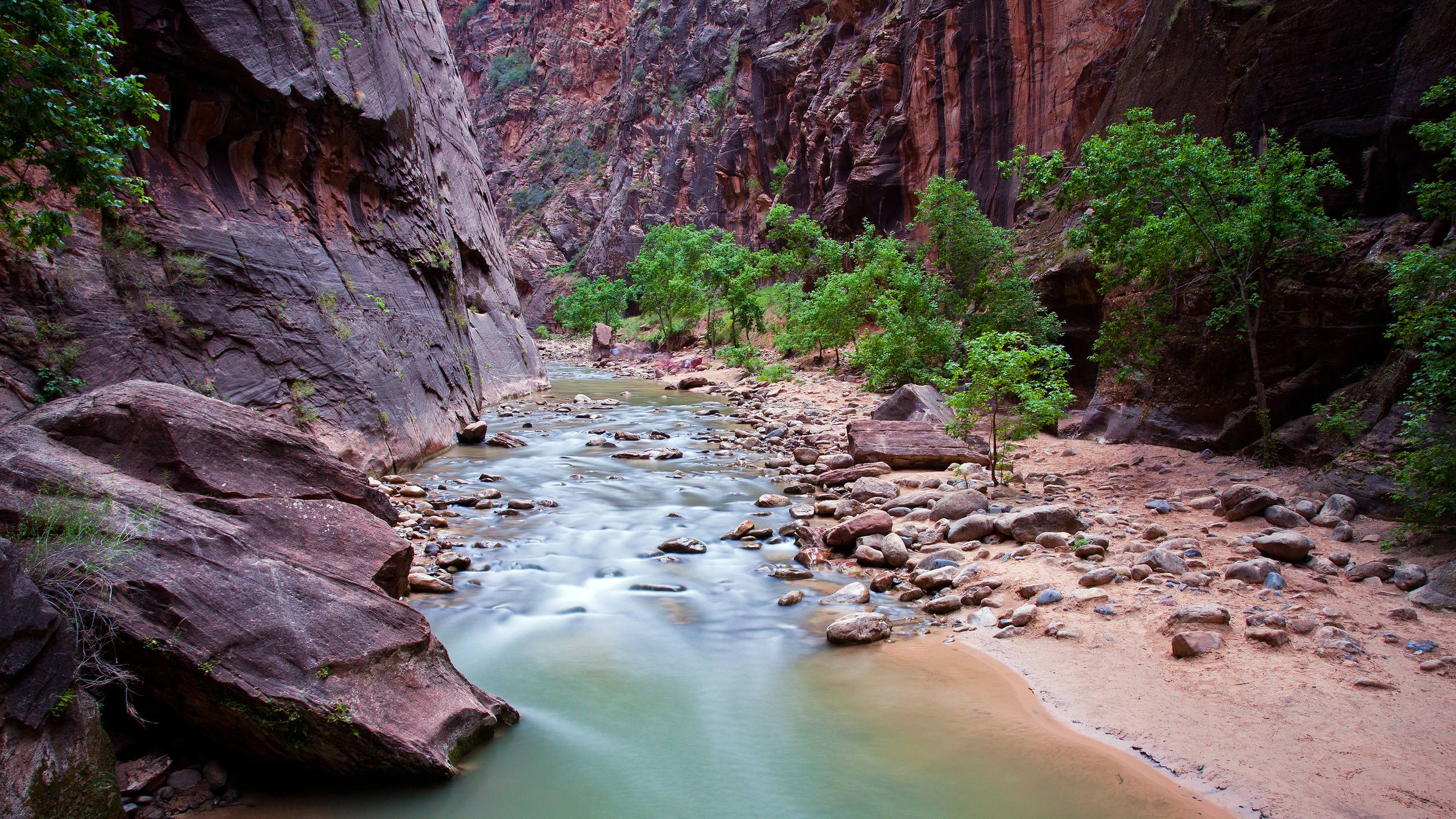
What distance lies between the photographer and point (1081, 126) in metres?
25.2

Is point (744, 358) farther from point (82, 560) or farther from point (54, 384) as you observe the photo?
point (82, 560)

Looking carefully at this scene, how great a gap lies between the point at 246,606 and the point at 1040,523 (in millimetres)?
6951

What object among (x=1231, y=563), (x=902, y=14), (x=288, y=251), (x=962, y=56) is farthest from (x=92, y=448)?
(x=902, y=14)

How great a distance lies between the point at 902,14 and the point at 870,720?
3800cm

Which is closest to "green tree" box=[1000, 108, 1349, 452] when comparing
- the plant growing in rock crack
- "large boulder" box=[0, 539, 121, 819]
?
the plant growing in rock crack

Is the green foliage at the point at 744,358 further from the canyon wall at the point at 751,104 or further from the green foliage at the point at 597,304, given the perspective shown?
the green foliage at the point at 597,304

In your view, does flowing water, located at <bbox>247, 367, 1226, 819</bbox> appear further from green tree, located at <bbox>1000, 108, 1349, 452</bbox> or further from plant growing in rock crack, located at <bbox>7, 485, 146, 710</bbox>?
green tree, located at <bbox>1000, 108, 1349, 452</bbox>

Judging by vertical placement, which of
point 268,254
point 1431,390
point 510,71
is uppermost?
point 510,71

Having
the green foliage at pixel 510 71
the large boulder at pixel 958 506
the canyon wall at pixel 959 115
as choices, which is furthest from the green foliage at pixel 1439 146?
the green foliage at pixel 510 71

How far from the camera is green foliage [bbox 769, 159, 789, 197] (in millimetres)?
49500

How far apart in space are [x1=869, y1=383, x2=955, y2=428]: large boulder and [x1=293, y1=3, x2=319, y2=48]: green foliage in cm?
1136

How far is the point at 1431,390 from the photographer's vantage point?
5.82m

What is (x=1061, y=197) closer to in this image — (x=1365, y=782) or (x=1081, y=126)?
(x=1365, y=782)

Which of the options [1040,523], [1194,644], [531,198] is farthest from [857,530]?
[531,198]
